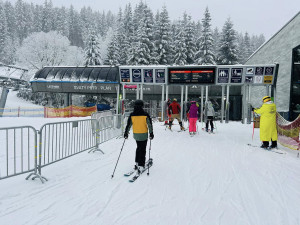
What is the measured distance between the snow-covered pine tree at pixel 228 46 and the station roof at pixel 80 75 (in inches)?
746

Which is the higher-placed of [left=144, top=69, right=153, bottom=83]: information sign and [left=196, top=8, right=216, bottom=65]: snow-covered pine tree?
[left=196, top=8, right=216, bottom=65]: snow-covered pine tree

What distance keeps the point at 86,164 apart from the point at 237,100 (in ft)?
76.3

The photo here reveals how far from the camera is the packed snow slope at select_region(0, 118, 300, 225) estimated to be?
3.04 meters

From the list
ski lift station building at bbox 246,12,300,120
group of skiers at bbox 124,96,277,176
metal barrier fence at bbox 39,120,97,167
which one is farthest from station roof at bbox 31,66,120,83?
metal barrier fence at bbox 39,120,97,167

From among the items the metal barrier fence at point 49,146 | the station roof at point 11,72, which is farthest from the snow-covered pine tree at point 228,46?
the station roof at point 11,72

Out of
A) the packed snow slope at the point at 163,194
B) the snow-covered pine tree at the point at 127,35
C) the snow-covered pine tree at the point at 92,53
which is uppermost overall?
the snow-covered pine tree at the point at 127,35

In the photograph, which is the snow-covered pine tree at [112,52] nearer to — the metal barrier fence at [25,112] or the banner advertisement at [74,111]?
the banner advertisement at [74,111]

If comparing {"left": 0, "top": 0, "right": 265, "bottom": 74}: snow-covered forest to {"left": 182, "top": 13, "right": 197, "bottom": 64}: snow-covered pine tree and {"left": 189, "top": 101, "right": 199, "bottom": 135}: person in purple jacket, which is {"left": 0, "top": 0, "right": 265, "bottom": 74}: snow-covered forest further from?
{"left": 189, "top": 101, "right": 199, "bottom": 135}: person in purple jacket

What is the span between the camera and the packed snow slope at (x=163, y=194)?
304 cm

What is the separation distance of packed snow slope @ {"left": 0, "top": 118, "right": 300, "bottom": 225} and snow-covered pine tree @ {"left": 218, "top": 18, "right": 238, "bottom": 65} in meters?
29.9

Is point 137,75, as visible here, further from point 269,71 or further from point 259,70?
point 269,71

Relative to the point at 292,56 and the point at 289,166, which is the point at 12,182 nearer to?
the point at 289,166

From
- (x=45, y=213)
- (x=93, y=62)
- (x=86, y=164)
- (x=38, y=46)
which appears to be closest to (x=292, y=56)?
(x=86, y=164)

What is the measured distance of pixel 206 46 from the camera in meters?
31.6
